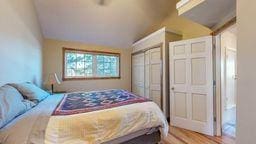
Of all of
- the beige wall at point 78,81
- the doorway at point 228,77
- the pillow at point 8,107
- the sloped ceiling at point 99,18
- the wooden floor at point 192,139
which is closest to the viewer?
the pillow at point 8,107

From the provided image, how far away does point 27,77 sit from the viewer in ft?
10.2

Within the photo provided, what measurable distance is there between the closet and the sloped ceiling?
1.89 feet

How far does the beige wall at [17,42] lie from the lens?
6.77 feet

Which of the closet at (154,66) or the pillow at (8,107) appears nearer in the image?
the pillow at (8,107)

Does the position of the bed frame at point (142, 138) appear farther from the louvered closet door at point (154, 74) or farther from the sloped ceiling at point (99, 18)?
the sloped ceiling at point (99, 18)

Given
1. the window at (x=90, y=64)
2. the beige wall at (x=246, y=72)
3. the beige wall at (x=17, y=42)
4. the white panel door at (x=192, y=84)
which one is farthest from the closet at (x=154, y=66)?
the beige wall at (x=246, y=72)

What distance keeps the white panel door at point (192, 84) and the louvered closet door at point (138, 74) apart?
1.36 meters

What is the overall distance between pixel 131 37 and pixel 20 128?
167 inches

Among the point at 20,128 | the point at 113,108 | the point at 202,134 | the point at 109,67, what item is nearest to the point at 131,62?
the point at 109,67

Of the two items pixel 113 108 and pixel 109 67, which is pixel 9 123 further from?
pixel 109 67

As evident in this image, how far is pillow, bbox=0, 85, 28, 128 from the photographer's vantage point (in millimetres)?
1461

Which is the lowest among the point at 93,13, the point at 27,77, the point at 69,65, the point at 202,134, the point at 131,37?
the point at 202,134

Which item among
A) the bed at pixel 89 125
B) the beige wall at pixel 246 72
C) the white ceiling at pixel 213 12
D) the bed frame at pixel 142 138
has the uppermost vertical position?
the white ceiling at pixel 213 12

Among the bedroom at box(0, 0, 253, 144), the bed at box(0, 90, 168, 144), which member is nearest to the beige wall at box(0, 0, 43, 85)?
the bedroom at box(0, 0, 253, 144)
